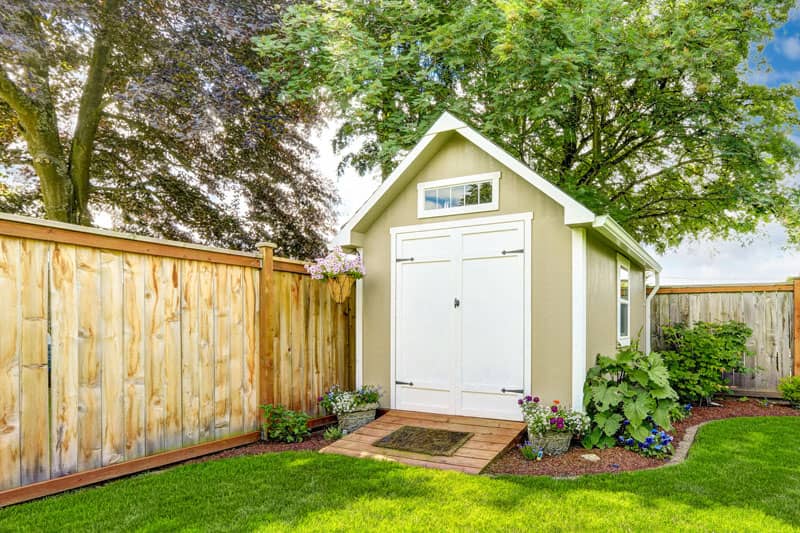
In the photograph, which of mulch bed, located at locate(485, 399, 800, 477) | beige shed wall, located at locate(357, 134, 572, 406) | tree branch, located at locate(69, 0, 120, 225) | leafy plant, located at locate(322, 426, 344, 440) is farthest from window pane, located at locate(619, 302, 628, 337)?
tree branch, located at locate(69, 0, 120, 225)

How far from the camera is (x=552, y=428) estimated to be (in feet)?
14.8

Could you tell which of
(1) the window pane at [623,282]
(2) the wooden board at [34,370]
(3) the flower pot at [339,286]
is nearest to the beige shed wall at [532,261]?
(3) the flower pot at [339,286]

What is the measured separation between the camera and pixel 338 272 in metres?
5.63

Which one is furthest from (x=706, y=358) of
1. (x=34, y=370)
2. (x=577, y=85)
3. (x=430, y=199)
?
(x=34, y=370)

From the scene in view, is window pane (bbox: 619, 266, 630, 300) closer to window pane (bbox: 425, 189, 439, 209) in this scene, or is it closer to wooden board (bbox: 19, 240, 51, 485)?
window pane (bbox: 425, 189, 439, 209)

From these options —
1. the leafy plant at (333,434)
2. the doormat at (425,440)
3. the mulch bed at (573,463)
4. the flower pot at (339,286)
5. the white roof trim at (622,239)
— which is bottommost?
the leafy plant at (333,434)

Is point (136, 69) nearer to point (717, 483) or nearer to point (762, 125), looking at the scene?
point (717, 483)

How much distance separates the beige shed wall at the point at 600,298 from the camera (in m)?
5.36

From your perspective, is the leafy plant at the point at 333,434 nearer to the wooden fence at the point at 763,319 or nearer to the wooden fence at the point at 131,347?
the wooden fence at the point at 131,347

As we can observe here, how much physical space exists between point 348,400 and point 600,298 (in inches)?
128

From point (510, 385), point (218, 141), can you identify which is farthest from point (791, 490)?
point (218, 141)

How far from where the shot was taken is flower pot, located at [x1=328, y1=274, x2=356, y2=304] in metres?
5.70

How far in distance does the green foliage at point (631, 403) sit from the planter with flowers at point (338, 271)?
9.22 feet

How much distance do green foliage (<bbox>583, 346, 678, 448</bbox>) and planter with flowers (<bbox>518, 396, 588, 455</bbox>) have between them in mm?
201
